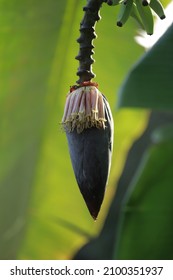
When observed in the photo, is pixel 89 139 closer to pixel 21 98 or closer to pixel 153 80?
pixel 153 80

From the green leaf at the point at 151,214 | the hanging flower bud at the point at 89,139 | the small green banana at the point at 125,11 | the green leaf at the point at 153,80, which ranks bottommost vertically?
the green leaf at the point at 151,214

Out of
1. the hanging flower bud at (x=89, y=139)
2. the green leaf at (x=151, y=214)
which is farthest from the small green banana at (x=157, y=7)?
the green leaf at (x=151, y=214)

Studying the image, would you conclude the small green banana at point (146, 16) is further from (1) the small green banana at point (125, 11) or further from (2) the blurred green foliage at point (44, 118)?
(2) the blurred green foliage at point (44, 118)

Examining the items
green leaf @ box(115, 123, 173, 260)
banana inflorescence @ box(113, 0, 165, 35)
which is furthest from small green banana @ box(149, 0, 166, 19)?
green leaf @ box(115, 123, 173, 260)

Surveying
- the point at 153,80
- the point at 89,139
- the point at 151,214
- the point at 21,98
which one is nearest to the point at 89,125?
the point at 89,139

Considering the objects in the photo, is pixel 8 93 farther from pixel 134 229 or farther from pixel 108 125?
A: pixel 108 125
